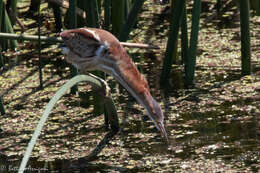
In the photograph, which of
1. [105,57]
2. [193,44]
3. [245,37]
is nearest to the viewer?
[105,57]

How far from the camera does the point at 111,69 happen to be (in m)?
3.38

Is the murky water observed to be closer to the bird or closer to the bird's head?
the bird

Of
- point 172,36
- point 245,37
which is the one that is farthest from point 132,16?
point 245,37

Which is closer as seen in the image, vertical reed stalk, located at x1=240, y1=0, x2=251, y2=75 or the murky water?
the murky water

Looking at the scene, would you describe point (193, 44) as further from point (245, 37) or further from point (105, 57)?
point (105, 57)

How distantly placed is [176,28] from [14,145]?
1.27m

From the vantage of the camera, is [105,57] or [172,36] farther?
[172,36]

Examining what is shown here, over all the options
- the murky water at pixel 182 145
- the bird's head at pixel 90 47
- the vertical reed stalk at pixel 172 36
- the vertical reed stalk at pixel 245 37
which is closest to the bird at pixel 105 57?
the bird's head at pixel 90 47

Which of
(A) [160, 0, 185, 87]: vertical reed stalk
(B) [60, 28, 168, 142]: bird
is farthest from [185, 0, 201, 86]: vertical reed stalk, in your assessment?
(B) [60, 28, 168, 142]: bird

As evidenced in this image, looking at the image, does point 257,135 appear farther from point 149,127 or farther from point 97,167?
point 97,167

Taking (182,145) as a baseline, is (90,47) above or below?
above

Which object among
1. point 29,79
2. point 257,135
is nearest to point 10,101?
point 29,79

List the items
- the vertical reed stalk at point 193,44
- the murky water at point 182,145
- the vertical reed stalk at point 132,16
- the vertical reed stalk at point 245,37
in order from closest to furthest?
1. the murky water at point 182,145
2. the vertical reed stalk at point 132,16
3. the vertical reed stalk at point 193,44
4. the vertical reed stalk at point 245,37

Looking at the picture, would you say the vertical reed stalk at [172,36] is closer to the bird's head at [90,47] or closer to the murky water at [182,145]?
the murky water at [182,145]
